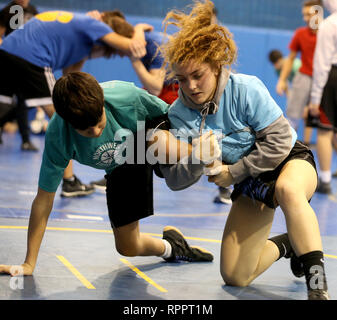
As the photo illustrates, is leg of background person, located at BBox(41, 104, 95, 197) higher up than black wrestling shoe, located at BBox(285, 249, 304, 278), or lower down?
lower down

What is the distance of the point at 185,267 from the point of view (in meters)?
3.33

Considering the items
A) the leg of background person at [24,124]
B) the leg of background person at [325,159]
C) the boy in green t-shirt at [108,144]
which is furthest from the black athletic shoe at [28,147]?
the boy in green t-shirt at [108,144]

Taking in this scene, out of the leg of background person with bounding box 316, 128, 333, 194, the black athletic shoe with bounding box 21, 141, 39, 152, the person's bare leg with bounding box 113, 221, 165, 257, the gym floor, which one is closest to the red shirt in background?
the leg of background person with bounding box 316, 128, 333, 194

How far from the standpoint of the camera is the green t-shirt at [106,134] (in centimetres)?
275

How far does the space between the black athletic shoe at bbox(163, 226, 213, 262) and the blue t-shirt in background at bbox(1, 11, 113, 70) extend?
2.07 metres

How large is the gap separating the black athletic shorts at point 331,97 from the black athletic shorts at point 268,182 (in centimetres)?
295

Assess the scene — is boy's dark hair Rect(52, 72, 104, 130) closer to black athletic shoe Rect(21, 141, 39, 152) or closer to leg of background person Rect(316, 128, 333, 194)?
leg of background person Rect(316, 128, 333, 194)

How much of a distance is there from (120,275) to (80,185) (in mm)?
2012

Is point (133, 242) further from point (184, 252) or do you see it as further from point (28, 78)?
point (28, 78)

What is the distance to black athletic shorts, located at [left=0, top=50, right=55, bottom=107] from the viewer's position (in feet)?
16.7

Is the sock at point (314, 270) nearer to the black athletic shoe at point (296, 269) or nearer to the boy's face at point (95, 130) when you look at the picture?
the black athletic shoe at point (296, 269)

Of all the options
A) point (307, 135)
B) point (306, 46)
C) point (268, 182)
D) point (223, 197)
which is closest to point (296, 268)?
point (268, 182)

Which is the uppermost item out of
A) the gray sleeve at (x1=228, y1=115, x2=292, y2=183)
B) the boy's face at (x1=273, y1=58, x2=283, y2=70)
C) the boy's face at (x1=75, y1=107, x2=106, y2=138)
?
the boy's face at (x1=75, y1=107, x2=106, y2=138)

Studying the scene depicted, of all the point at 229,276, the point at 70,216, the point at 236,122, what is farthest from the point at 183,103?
the point at 70,216
